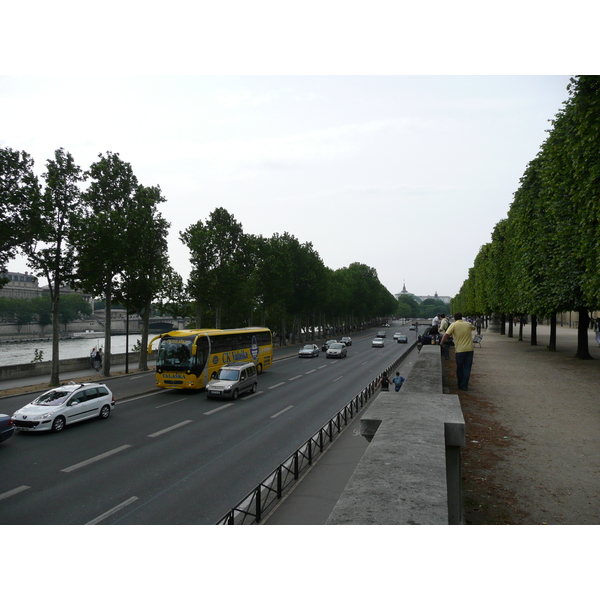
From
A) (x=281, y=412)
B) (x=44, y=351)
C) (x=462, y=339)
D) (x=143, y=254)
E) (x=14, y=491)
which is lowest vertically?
(x=44, y=351)

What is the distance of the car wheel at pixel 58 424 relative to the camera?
52.9 feet

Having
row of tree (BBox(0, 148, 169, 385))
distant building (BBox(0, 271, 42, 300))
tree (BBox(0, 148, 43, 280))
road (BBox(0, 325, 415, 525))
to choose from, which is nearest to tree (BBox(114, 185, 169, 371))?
row of tree (BBox(0, 148, 169, 385))

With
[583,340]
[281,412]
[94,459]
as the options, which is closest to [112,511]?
[94,459]

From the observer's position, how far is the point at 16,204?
23094 mm

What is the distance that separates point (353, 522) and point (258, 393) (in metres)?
22.6

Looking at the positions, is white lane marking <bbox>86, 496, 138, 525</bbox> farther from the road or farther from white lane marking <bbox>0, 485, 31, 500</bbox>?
white lane marking <bbox>0, 485, 31, 500</bbox>

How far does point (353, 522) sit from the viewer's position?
9.66 ft

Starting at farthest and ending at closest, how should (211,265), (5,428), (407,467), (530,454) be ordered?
(211,265)
(5,428)
(530,454)
(407,467)

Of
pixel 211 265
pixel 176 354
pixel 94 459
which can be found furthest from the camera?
pixel 211 265

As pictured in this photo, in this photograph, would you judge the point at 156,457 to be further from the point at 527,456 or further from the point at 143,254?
the point at 143,254

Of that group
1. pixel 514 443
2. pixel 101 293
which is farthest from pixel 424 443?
pixel 101 293

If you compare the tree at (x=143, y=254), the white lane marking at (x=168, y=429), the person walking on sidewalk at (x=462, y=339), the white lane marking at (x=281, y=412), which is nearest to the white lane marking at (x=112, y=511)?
the white lane marking at (x=168, y=429)

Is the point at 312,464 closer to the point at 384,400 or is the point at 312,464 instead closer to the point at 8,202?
the point at 384,400

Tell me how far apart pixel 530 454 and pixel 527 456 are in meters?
0.19
